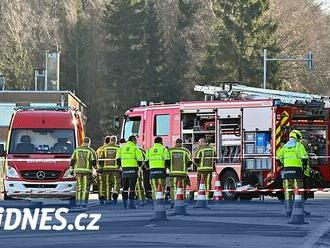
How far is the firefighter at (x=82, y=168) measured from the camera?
26.0m

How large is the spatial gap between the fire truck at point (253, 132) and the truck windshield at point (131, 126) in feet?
5.72

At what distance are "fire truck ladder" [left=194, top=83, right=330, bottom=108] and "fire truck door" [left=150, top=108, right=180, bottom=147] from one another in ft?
6.71

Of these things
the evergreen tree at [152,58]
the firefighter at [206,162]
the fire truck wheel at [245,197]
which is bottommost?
the fire truck wheel at [245,197]

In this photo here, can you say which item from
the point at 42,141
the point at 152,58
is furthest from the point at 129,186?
the point at 152,58

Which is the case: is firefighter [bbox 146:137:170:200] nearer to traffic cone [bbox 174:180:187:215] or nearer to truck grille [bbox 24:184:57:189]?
traffic cone [bbox 174:180:187:215]

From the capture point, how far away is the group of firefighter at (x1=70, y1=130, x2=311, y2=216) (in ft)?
77.5

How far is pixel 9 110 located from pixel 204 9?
2705 centimetres

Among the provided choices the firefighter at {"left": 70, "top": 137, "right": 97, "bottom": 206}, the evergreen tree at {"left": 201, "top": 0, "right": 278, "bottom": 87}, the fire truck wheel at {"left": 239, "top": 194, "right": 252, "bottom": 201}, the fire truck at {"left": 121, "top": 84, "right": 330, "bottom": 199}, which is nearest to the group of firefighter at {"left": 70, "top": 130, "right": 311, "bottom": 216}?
the firefighter at {"left": 70, "top": 137, "right": 97, "bottom": 206}

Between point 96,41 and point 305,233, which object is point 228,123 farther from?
point 96,41

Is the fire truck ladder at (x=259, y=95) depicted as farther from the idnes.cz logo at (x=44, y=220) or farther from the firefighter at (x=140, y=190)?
the idnes.cz logo at (x=44, y=220)

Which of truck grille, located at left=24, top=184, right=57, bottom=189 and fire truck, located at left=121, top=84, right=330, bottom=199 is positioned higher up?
fire truck, located at left=121, top=84, right=330, bottom=199

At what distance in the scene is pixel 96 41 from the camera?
83.7 metres

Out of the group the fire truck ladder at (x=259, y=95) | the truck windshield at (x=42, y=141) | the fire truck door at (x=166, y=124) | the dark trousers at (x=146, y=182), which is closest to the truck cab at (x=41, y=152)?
the truck windshield at (x=42, y=141)

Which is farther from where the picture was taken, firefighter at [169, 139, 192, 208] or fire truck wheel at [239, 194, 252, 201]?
fire truck wheel at [239, 194, 252, 201]
